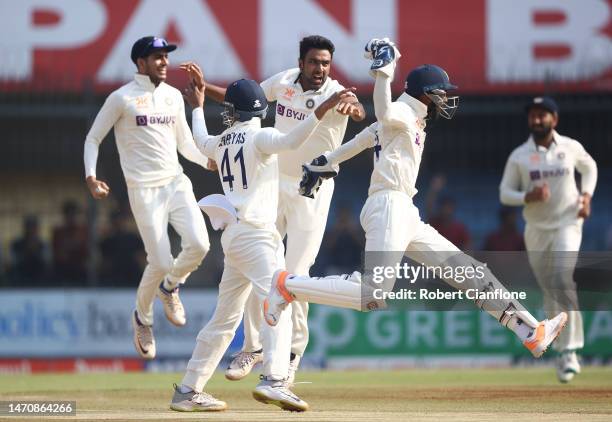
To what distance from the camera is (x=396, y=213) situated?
9.73 meters

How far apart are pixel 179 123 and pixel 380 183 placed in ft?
8.89

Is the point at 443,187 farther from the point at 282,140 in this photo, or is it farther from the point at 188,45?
the point at 282,140

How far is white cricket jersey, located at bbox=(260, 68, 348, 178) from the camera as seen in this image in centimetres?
1107

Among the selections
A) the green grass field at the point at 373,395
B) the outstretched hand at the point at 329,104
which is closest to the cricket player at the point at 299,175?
the green grass field at the point at 373,395

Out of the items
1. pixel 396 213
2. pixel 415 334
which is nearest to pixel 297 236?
pixel 396 213

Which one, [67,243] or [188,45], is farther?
[188,45]

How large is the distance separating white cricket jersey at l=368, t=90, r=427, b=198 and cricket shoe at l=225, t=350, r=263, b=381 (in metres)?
1.81

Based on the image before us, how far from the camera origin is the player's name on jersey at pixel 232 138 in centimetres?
946

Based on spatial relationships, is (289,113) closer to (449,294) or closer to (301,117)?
(301,117)

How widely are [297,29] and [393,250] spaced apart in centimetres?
1214

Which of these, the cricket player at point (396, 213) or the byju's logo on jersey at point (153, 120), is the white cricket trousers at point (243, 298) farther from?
the byju's logo on jersey at point (153, 120)

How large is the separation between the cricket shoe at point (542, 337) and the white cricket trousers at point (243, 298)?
1808 mm

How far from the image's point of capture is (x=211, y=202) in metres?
9.38

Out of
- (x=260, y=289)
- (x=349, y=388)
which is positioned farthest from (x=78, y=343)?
(x=260, y=289)
